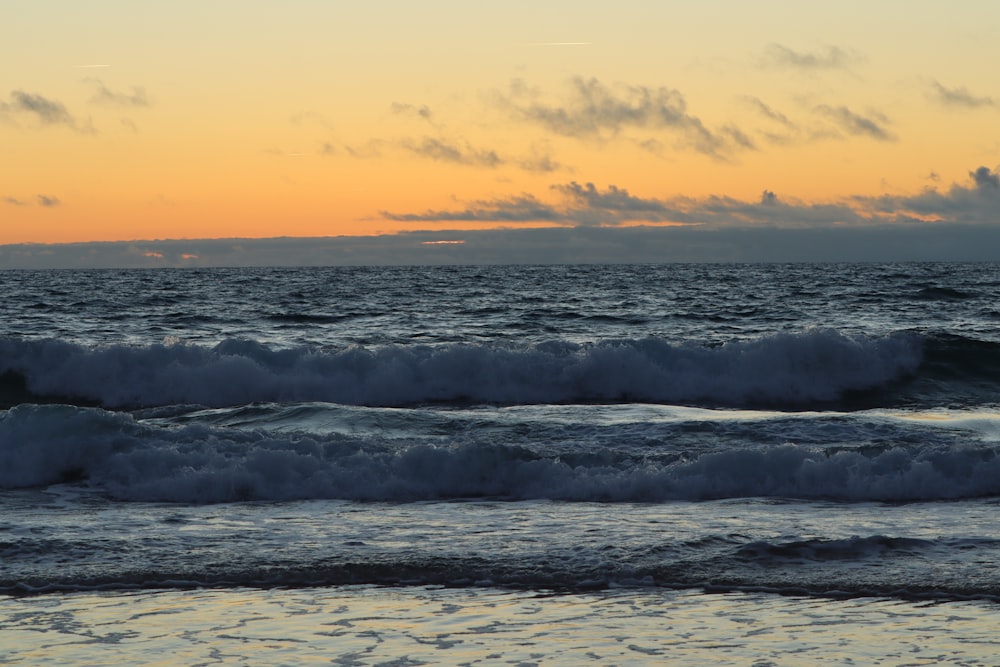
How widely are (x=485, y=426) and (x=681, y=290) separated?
118ft

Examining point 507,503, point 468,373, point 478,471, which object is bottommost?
point 507,503

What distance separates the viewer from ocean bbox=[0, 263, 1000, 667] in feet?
22.0

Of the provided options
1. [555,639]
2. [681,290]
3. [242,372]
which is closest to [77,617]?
[555,639]

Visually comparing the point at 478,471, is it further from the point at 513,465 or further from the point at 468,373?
the point at 468,373

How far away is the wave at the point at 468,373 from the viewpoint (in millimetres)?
20375

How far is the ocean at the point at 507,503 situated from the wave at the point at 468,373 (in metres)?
0.06

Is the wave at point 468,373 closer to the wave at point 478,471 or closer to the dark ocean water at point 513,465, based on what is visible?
the dark ocean water at point 513,465

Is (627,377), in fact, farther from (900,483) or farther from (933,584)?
(933,584)

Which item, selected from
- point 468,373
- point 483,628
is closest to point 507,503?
point 483,628

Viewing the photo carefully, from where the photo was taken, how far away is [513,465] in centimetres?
1185

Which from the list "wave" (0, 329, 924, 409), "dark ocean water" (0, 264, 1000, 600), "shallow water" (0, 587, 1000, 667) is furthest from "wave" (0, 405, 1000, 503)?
"wave" (0, 329, 924, 409)

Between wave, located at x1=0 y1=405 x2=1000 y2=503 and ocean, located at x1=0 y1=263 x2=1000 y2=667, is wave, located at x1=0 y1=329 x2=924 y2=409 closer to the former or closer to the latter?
ocean, located at x1=0 y1=263 x2=1000 y2=667

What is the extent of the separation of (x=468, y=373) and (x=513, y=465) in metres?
9.19

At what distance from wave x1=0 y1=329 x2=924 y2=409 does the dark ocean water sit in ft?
0.17
